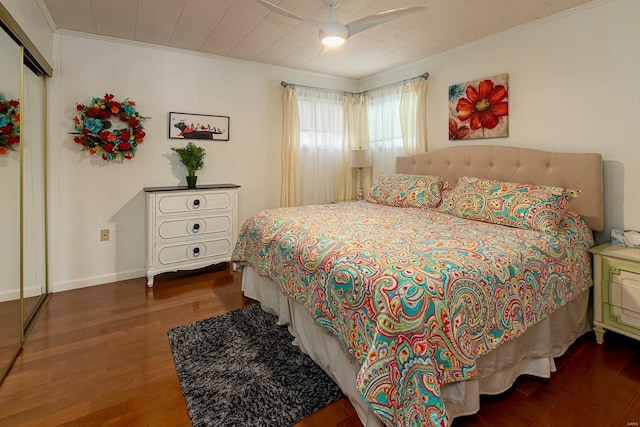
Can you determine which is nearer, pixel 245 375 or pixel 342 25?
pixel 245 375

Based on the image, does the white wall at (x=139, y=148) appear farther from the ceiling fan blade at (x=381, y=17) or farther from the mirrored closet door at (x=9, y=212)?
the ceiling fan blade at (x=381, y=17)

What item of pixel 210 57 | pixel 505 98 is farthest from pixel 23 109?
pixel 505 98

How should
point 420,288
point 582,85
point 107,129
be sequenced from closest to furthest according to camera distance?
1. point 420,288
2. point 582,85
3. point 107,129

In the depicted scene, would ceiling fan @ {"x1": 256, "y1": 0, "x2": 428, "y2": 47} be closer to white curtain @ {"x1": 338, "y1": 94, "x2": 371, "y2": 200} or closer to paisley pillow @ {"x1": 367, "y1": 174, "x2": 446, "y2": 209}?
paisley pillow @ {"x1": 367, "y1": 174, "x2": 446, "y2": 209}

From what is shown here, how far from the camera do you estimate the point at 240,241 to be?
2.85 metres

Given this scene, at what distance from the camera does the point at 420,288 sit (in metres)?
1.27

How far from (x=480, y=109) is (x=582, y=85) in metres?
0.83

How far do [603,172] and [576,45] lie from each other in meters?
1.03

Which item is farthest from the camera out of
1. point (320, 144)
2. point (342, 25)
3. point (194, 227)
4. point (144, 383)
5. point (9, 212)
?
point (320, 144)

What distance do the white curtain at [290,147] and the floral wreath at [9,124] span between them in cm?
256

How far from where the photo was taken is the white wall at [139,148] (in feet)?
10.1

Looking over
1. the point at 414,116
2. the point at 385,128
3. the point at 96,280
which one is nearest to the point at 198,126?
the point at 96,280

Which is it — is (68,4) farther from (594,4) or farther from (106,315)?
(594,4)

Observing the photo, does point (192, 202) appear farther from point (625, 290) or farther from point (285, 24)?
point (625, 290)
